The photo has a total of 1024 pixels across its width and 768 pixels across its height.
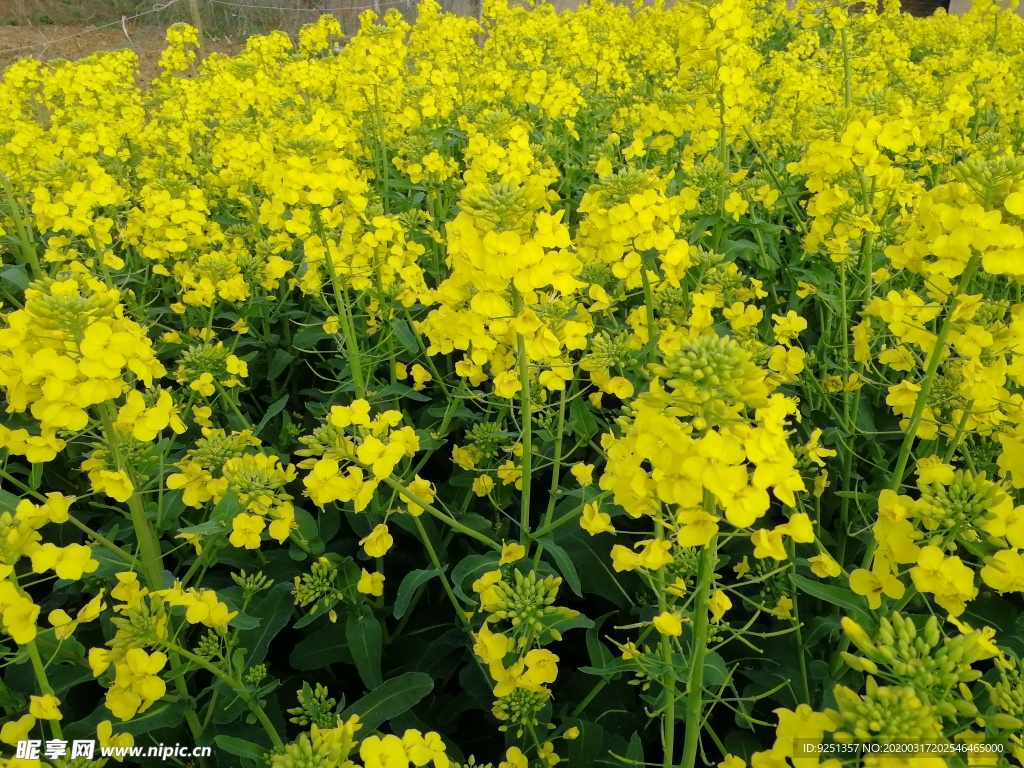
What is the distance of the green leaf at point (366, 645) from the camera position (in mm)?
2346

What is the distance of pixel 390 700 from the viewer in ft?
6.87

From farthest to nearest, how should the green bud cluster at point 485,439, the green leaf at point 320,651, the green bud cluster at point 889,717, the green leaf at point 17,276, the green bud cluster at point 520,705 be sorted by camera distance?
the green leaf at point 17,276 → the green bud cluster at point 485,439 → the green leaf at point 320,651 → the green bud cluster at point 520,705 → the green bud cluster at point 889,717

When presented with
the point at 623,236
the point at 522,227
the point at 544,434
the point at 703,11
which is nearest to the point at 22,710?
the point at 544,434

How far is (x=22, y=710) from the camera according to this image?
7.39 feet

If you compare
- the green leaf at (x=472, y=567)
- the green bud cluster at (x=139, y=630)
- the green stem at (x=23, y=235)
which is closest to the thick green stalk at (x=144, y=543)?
the green bud cluster at (x=139, y=630)

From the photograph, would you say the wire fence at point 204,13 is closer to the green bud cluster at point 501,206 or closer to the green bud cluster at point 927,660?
the green bud cluster at point 501,206

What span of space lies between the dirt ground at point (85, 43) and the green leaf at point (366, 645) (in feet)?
56.0

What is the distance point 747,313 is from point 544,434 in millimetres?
951

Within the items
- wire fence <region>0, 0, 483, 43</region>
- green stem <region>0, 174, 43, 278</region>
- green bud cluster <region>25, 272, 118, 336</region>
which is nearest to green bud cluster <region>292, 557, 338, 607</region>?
green bud cluster <region>25, 272, 118, 336</region>

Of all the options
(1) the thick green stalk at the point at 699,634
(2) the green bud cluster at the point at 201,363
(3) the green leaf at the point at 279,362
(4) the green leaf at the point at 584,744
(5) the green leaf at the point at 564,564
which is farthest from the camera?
(3) the green leaf at the point at 279,362

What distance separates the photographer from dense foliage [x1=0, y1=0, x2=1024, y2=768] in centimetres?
151

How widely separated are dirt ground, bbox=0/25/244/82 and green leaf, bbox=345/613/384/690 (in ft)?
56.0

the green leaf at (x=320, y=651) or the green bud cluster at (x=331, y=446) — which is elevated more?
the green bud cluster at (x=331, y=446)

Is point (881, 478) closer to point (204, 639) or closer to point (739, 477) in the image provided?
point (739, 477)
